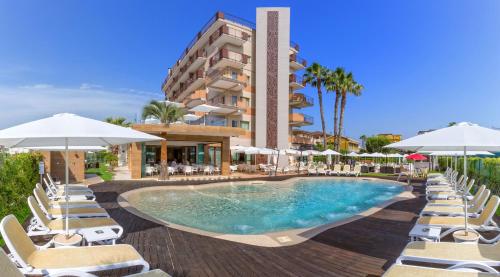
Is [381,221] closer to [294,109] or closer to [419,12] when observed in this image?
[419,12]

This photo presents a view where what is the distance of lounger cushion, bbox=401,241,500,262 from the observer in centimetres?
378

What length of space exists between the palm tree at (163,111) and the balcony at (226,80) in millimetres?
9700

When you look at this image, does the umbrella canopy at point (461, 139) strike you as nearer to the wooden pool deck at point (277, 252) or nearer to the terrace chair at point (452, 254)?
the terrace chair at point (452, 254)

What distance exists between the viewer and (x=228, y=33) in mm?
34469

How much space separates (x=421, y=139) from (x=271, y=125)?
32.8 metres

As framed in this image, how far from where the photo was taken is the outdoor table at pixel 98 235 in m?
4.95

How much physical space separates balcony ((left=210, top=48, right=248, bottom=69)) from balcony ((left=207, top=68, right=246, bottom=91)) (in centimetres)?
77

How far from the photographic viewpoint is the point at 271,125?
124ft

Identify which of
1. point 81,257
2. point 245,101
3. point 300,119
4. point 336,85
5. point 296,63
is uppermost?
point 296,63

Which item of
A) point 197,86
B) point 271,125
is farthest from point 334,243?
point 197,86

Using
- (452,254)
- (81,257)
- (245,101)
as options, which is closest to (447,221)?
(452,254)

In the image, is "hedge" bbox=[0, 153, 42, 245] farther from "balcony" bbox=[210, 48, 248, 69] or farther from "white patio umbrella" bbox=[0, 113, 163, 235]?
"balcony" bbox=[210, 48, 248, 69]

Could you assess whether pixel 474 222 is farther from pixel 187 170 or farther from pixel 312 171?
pixel 312 171

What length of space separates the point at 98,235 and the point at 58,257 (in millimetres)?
1409
